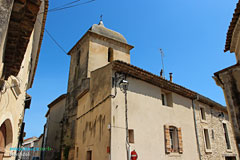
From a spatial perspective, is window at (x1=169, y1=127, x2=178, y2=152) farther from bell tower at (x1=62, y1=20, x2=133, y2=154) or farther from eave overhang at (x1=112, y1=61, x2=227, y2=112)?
bell tower at (x1=62, y1=20, x2=133, y2=154)

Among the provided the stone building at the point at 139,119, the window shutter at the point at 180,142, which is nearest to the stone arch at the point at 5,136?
the stone building at the point at 139,119

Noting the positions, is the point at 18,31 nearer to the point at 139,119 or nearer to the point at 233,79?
the point at 139,119

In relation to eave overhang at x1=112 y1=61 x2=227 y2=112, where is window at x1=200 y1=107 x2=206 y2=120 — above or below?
below

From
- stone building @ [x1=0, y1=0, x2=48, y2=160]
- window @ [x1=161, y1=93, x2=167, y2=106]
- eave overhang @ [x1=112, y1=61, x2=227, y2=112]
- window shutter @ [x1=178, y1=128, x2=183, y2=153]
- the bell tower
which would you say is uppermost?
the bell tower

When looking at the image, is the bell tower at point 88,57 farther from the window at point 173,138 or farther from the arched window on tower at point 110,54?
the window at point 173,138

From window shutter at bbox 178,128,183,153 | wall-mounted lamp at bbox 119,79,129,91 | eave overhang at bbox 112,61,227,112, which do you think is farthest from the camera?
window shutter at bbox 178,128,183,153

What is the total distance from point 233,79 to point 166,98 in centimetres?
506

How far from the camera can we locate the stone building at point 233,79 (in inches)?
268

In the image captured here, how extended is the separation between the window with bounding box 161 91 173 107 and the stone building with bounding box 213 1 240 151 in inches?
163

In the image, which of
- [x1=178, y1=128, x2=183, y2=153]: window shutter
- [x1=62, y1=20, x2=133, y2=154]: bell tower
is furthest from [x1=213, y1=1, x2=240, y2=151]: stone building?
[x1=62, y1=20, x2=133, y2=154]: bell tower

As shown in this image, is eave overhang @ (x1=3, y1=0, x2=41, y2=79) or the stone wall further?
the stone wall

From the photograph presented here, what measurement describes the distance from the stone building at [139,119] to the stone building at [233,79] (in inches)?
152

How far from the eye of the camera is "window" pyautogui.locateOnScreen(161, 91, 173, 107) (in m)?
11.8

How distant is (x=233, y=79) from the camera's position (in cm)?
730
